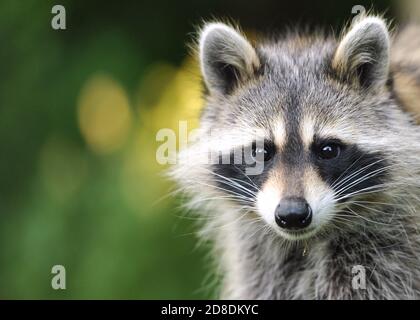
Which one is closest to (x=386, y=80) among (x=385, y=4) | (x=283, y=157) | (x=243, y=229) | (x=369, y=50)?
(x=369, y=50)

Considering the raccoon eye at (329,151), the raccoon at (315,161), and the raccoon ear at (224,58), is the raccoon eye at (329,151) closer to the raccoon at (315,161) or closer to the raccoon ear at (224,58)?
the raccoon at (315,161)

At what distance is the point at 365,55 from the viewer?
6.10 meters

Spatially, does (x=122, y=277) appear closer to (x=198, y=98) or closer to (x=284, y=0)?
(x=198, y=98)

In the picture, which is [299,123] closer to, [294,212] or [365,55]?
[294,212]

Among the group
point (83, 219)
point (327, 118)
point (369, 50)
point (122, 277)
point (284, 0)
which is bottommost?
point (122, 277)

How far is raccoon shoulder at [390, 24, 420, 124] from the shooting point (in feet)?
20.6

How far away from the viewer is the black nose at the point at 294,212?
548 cm

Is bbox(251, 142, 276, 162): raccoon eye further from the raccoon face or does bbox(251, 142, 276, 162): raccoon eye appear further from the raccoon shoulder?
the raccoon shoulder

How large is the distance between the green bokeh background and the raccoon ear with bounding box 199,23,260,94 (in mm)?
2518

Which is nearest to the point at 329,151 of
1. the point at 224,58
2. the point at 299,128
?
the point at 299,128

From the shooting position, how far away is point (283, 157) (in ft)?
18.8

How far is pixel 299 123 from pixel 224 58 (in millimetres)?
971

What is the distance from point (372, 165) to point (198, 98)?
1661 millimetres

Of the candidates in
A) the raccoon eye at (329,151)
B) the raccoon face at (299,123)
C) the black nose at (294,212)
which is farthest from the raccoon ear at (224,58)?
the black nose at (294,212)
